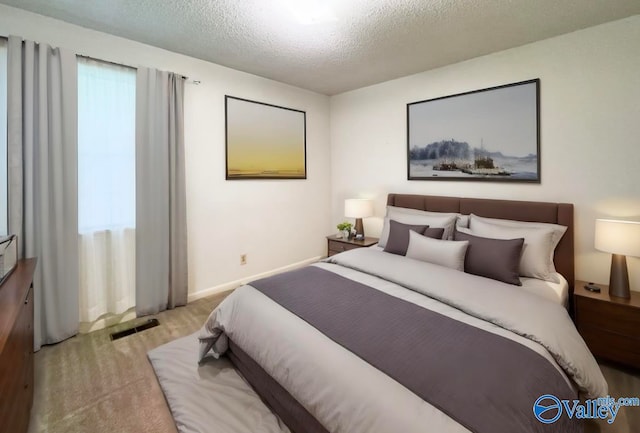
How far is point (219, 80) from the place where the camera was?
3236mm

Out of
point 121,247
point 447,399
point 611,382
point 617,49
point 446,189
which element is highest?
point 617,49

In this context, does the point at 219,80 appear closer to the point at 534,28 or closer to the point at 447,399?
the point at 534,28

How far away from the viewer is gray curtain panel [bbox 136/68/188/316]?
2.70 metres

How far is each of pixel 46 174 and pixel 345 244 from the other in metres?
2.89

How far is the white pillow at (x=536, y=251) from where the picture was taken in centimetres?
226

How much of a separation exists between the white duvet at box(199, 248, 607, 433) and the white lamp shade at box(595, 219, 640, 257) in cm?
86

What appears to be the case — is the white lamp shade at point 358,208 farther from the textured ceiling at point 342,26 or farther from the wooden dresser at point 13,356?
the wooden dresser at point 13,356

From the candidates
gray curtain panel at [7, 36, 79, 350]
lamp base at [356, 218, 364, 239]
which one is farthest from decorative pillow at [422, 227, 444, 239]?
gray curtain panel at [7, 36, 79, 350]

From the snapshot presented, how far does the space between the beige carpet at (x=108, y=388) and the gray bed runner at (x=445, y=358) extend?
84cm

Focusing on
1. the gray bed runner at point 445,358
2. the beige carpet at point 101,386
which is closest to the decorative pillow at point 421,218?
the gray bed runner at point 445,358

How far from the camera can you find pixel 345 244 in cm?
371

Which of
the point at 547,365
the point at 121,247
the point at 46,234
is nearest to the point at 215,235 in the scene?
the point at 121,247

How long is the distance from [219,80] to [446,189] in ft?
9.13

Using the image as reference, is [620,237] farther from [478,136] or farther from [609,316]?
[478,136]
